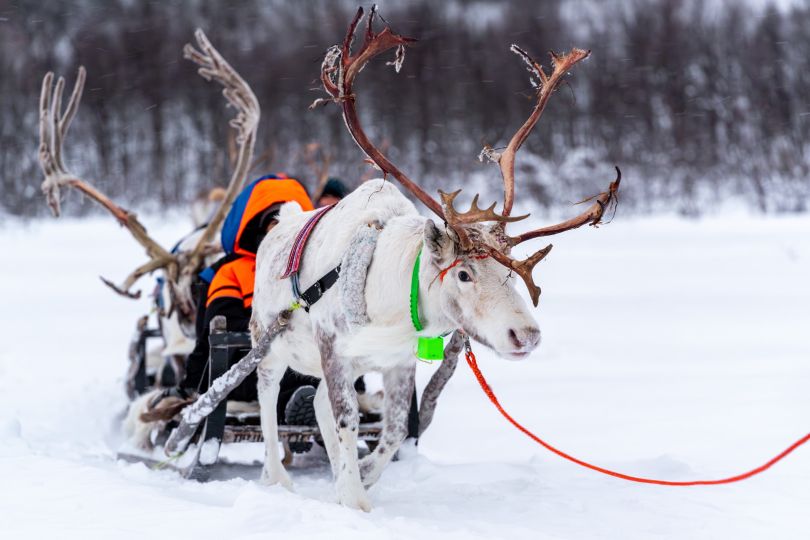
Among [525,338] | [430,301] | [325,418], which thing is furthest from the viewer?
[325,418]

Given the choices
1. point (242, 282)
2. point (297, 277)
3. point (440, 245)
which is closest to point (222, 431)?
point (242, 282)

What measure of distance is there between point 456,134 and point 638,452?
2279 centimetres

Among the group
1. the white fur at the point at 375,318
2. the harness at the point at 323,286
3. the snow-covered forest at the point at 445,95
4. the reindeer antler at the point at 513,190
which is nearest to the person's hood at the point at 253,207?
the white fur at the point at 375,318

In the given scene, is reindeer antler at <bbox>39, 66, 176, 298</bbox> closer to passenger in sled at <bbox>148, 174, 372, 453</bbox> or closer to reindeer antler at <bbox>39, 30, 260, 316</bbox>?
reindeer antler at <bbox>39, 30, 260, 316</bbox>

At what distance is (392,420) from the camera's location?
380 centimetres

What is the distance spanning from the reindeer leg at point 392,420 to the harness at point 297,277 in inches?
17.5

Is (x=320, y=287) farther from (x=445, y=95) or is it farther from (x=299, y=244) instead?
(x=445, y=95)

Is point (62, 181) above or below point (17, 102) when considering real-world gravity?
below

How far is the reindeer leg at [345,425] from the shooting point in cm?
360

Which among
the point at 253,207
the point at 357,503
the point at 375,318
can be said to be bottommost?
the point at 357,503

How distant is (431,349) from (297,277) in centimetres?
78

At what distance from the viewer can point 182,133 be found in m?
28.2

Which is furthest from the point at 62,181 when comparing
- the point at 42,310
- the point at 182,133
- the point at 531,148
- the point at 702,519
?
the point at 182,133

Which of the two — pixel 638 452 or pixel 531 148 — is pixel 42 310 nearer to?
pixel 638 452
